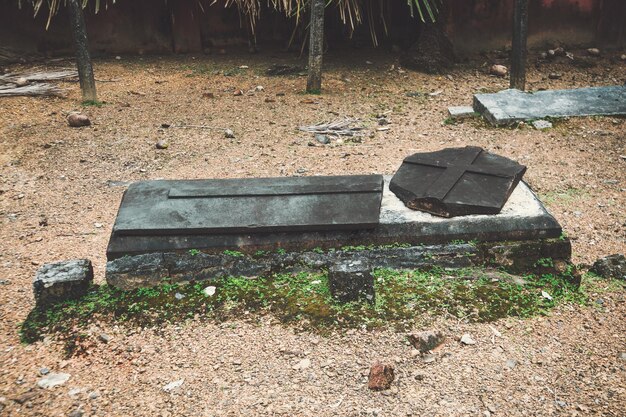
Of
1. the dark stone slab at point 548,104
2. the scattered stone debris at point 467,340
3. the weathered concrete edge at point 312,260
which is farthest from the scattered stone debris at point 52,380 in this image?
the dark stone slab at point 548,104

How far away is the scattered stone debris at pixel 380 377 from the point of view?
2.50 metres

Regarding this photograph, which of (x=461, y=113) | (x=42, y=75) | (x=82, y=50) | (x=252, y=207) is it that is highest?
(x=82, y=50)

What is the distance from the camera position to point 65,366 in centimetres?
269

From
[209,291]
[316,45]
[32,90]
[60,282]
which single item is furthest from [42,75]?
[209,291]

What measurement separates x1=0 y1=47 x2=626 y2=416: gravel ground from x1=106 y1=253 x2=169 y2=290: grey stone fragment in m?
0.30

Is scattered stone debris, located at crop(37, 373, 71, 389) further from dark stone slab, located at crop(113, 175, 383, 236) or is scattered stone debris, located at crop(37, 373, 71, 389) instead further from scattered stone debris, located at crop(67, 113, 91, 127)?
scattered stone debris, located at crop(67, 113, 91, 127)

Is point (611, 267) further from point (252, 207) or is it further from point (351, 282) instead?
point (252, 207)

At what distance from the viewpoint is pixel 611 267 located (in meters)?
3.28

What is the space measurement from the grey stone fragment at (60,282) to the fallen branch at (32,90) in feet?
12.5

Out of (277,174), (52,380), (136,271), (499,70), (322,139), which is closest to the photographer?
(52,380)

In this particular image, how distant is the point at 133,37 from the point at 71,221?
4447 millimetres

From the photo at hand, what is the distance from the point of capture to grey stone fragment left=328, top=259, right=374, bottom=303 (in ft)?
9.73

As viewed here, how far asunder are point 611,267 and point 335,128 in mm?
2972

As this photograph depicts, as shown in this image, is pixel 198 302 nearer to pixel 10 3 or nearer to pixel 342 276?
pixel 342 276
